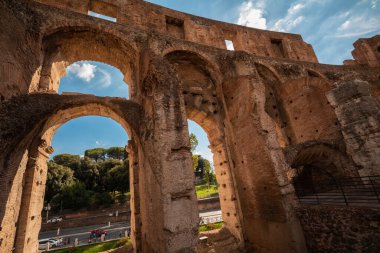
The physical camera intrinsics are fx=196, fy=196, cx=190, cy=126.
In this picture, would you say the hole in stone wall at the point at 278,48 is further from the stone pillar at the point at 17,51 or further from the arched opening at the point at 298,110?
the stone pillar at the point at 17,51

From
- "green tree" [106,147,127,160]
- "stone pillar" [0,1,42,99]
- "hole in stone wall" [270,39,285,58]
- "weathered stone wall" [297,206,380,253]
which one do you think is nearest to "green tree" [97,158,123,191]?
"green tree" [106,147,127,160]

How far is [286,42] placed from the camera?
13.9 m

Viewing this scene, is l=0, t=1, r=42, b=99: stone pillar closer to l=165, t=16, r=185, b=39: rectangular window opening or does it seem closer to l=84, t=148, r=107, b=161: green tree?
l=165, t=16, r=185, b=39: rectangular window opening

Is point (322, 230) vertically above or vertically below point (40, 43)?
below

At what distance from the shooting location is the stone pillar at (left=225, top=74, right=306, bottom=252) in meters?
5.95

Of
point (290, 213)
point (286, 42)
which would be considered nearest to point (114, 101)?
point (290, 213)

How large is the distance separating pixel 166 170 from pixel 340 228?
4876 millimetres

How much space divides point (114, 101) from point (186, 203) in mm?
3839

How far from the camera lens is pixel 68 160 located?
32.7 meters

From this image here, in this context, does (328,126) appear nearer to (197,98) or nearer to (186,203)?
(197,98)

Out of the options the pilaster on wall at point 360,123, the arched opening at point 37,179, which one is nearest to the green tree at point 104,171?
the arched opening at point 37,179

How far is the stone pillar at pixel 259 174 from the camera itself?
595 cm

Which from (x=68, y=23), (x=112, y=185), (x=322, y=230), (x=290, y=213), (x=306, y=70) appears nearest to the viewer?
(x=322, y=230)

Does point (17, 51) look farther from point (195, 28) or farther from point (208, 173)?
point (208, 173)
